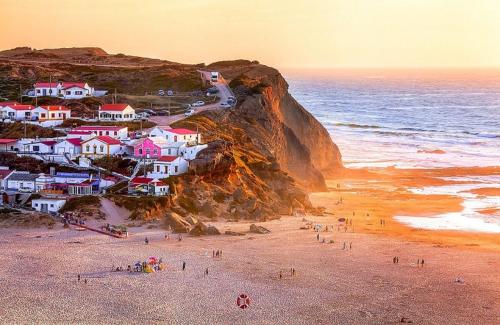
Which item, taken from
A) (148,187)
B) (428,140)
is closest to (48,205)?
(148,187)

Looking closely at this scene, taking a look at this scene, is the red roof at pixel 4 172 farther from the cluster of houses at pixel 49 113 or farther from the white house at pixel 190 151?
the cluster of houses at pixel 49 113

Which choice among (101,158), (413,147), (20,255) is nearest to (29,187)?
(101,158)

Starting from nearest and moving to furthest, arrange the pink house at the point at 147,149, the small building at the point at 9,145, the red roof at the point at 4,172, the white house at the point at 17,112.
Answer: the red roof at the point at 4,172 < the pink house at the point at 147,149 < the small building at the point at 9,145 < the white house at the point at 17,112

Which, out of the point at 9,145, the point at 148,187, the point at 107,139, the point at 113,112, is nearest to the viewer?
the point at 148,187

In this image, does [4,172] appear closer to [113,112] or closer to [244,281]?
[113,112]

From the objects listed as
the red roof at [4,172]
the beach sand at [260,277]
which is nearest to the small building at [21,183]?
the red roof at [4,172]
